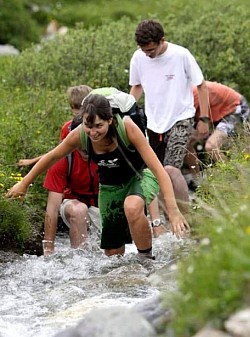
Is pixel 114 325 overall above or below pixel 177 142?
above

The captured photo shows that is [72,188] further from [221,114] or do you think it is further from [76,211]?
[221,114]

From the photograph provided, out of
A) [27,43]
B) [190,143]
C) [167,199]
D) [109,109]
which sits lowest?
[27,43]

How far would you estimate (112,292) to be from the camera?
7668mm

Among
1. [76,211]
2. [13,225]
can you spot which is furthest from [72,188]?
[13,225]

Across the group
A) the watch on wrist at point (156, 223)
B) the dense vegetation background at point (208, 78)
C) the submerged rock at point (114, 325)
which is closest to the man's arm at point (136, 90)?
the dense vegetation background at point (208, 78)

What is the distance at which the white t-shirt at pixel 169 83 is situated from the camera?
1027 centimetres

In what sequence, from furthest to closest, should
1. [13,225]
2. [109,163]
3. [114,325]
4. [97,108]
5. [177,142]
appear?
[177,142], [13,225], [109,163], [97,108], [114,325]

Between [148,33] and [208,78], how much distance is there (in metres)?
4.43

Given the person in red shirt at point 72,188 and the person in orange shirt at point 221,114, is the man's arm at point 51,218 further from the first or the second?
the person in orange shirt at point 221,114

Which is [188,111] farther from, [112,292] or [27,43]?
[27,43]

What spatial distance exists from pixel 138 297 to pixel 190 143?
12.4 ft

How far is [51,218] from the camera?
924cm

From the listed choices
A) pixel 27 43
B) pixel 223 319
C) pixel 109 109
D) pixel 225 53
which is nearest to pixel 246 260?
Result: pixel 223 319

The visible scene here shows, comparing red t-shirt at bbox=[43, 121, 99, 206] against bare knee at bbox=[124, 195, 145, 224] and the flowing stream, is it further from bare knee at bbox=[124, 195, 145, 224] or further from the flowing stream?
bare knee at bbox=[124, 195, 145, 224]
